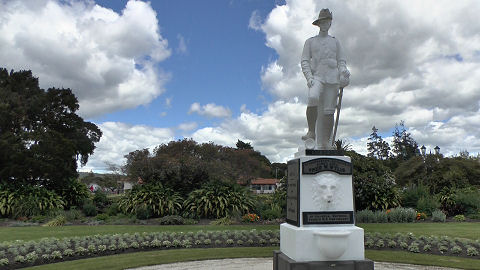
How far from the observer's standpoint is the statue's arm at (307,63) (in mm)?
6912

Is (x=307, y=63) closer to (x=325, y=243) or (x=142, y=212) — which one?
(x=325, y=243)

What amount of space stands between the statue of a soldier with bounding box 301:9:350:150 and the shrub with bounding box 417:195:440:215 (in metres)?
12.1

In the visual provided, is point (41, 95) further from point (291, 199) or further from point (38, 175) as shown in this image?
point (291, 199)

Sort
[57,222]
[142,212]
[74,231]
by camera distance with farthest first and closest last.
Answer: [142,212], [57,222], [74,231]

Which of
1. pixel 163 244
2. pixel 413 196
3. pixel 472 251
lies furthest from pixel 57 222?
pixel 413 196

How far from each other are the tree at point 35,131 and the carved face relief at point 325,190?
18112 millimetres

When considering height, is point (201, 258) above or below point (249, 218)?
below

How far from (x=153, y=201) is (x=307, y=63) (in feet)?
39.4

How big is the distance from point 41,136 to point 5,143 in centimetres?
185

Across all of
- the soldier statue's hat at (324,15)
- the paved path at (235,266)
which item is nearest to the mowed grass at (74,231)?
the paved path at (235,266)

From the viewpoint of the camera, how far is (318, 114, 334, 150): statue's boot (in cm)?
696

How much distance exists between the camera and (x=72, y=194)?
70.1ft

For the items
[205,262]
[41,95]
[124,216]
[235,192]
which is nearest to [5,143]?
[41,95]

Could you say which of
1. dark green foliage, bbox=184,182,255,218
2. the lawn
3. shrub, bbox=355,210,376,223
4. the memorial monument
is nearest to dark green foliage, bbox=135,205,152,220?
dark green foliage, bbox=184,182,255,218
